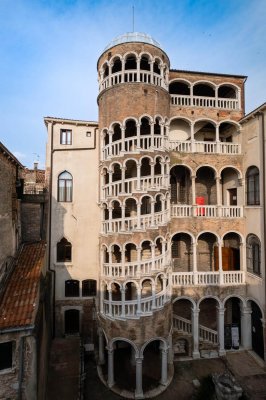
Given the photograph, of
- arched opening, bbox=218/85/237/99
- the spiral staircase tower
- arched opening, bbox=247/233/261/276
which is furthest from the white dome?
arched opening, bbox=247/233/261/276

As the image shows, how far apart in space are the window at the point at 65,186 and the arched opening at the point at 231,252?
45.3 ft

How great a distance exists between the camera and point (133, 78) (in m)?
16.9

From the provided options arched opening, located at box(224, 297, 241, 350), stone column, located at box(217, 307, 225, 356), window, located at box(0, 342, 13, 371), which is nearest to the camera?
window, located at box(0, 342, 13, 371)

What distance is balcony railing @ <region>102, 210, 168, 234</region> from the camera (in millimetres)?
16141

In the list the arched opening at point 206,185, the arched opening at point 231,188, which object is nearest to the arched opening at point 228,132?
the arched opening at point 231,188

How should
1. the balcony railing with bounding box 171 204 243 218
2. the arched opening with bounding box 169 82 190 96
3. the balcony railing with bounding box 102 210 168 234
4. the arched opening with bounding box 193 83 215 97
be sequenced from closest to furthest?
the balcony railing with bounding box 102 210 168 234 → the balcony railing with bounding box 171 204 243 218 → the arched opening with bounding box 169 82 190 96 → the arched opening with bounding box 193 83 215 97

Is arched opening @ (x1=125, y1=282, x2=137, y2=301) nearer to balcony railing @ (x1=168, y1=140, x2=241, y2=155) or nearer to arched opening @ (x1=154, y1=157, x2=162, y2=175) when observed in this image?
arched opening @ (x1=154, y1=157, x2=162, y2=175)

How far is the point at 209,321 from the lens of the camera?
819 inches

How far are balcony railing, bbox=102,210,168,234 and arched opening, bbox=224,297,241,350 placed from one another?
34.6ft

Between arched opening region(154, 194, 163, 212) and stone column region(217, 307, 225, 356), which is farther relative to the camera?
stone column region(217, 307, 225, 356)

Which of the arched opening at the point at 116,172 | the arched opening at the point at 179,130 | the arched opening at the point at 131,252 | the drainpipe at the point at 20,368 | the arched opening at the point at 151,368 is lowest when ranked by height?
the arched opening at the point at 151,368

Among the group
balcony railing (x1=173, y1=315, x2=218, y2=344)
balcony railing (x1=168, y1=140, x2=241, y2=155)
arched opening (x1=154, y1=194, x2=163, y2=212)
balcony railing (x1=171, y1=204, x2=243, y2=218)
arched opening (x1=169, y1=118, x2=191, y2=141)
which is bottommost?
balcony railing (x1=173, y1=315, x2=218, y2=344)

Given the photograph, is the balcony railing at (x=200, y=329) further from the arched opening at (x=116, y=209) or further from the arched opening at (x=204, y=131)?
the arched opening at (x=204, y=131)

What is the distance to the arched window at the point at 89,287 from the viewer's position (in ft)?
65.9
